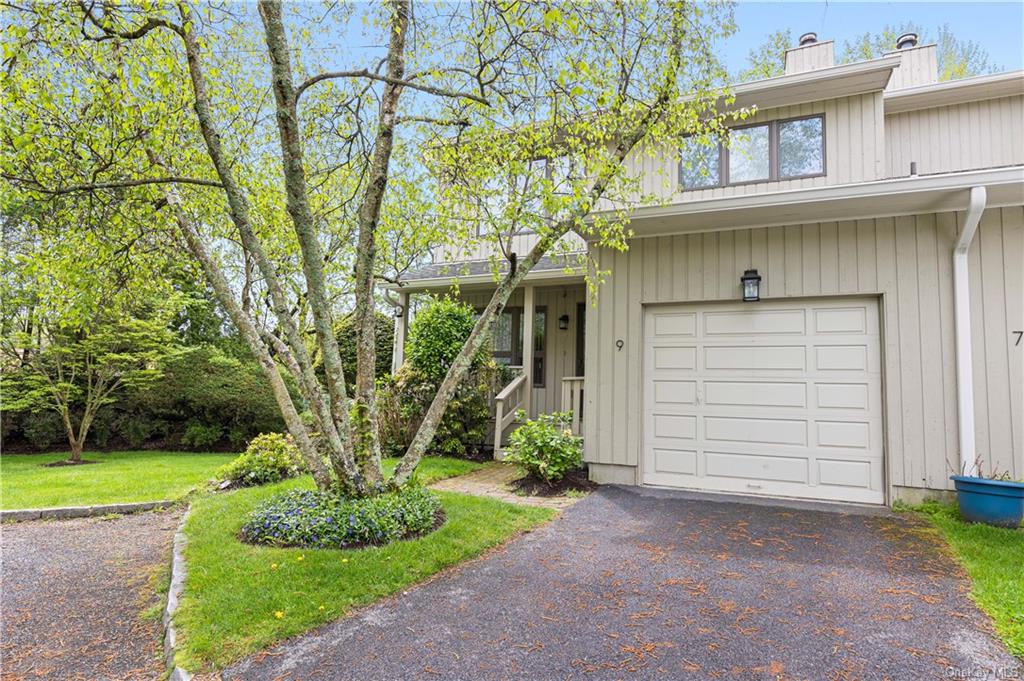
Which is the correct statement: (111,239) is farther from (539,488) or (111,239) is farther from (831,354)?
(831,354)

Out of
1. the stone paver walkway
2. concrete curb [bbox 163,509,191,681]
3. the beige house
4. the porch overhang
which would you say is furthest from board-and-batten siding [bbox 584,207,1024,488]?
concrete curb [bbox 163,509,191,681]

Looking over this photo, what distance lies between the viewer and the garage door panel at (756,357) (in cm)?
577

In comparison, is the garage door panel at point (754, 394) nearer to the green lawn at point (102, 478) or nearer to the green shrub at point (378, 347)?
the green lawn at point (102, 478)

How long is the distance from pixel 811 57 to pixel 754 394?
20.2 ft

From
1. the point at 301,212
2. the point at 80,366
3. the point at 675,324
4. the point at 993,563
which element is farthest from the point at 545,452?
the point at 80,366

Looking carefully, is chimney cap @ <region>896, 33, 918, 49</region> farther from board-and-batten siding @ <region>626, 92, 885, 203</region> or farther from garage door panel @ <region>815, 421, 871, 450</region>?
garage door panel @ <region>815, 421, 871, 450</region>

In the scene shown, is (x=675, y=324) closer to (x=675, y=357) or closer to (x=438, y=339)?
(x=675, y=357)

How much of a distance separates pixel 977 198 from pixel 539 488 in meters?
5.08

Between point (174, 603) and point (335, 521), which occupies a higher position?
point (335, 521)

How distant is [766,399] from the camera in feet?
19.2

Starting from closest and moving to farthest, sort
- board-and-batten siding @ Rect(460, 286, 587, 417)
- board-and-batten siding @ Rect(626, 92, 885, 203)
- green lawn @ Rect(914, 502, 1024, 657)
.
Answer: green lawn @ Rect(914, 502, 1024, 657), board-and-batten siding @ Rect(626, 92, 885, 203), board-and-batten siding @ Rect(460, 286, 587, 417)

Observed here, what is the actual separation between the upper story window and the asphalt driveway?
486cm

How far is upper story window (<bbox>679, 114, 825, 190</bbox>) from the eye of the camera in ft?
23.4

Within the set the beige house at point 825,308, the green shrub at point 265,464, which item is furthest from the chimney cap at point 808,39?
the green shrub at point 265,464
